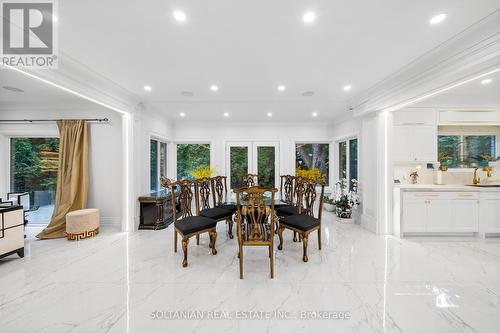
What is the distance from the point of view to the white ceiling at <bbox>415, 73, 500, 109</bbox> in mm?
3329

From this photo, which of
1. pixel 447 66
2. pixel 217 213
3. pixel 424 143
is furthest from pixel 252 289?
pixel 424 143

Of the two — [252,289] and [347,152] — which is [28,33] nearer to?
[252,289]

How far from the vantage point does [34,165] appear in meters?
4.44

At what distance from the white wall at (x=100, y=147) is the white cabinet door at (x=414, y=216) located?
5.79 meters

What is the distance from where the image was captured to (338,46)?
2.23 m

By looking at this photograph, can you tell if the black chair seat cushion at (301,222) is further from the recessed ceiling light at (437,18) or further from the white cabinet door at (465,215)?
the white cabinet door at (465,215)

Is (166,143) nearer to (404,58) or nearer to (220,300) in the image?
(220,300)

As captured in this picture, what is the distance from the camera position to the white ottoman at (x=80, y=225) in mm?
3525

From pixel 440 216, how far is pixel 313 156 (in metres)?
3.33

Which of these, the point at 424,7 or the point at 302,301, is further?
the point at 302,301

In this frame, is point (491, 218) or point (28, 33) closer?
point (28, 33)

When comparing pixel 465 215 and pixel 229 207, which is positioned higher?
pixel 229 207

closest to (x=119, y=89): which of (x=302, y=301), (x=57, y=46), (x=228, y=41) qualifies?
(x=57, y=46)

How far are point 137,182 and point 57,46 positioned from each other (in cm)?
256
